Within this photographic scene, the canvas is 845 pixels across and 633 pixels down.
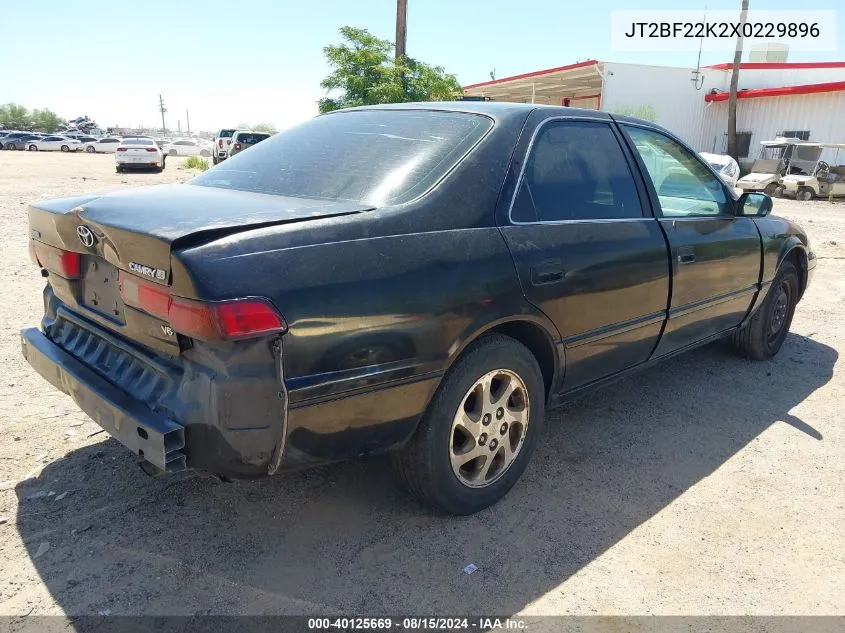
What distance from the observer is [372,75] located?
1612cm

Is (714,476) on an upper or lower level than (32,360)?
lower

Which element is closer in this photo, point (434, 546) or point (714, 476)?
point (434, 546)

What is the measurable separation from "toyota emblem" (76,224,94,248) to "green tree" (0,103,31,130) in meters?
85.8

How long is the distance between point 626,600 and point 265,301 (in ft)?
5.56

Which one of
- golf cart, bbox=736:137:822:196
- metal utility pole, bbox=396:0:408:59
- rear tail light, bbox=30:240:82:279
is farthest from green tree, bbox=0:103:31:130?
rear tail light, bbox=30:240:82:279

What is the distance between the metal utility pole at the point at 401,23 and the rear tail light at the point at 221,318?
16410 mm

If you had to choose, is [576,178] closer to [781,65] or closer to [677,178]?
[677,178]

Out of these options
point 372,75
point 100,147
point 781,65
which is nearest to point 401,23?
point 372,75

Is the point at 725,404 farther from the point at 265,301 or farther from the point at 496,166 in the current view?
the point at 265,301

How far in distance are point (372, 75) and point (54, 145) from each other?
42144mm

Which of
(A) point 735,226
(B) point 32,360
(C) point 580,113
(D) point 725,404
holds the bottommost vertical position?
(D) point 725,404

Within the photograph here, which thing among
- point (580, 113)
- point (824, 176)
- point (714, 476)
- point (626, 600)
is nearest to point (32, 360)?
point (626, 600)

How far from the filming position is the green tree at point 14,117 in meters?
73.7

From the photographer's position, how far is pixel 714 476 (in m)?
3.29
